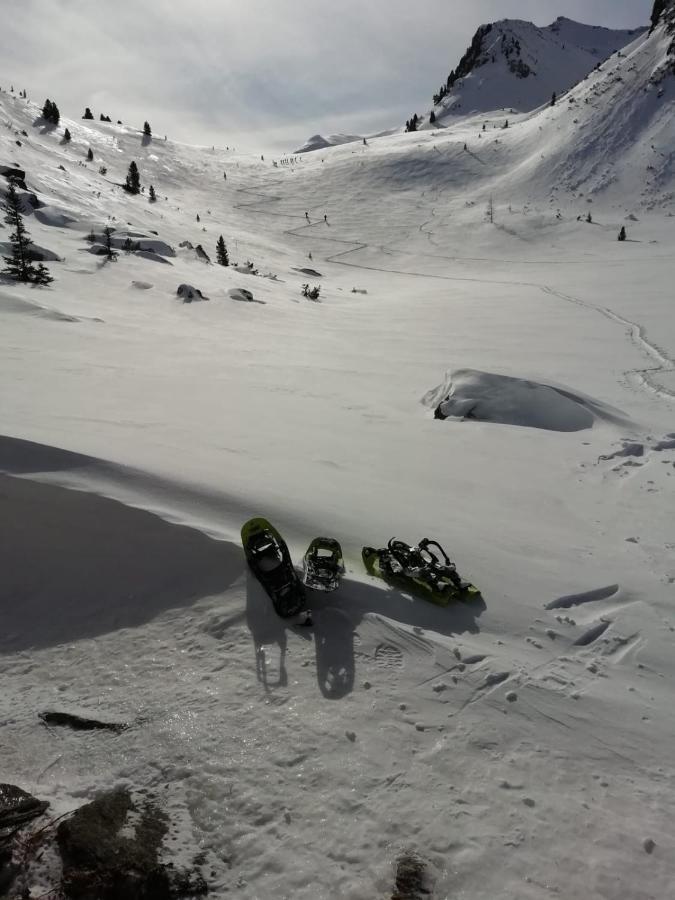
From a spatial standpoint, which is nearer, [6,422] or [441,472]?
[6,422]

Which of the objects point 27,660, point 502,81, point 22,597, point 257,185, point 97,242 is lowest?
point 27,660

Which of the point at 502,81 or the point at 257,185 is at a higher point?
the point at 502,81

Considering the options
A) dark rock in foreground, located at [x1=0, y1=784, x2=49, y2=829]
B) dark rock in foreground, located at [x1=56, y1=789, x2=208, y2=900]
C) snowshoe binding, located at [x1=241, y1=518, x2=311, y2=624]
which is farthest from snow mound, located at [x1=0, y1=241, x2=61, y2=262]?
dark rock in foreground, located at [x1=56, y1=789, x2=208, y2=900]

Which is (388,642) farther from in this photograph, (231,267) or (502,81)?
→ (502,81)

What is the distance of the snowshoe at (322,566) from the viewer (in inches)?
170

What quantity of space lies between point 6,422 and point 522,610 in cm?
616

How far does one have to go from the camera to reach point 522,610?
4496 mm

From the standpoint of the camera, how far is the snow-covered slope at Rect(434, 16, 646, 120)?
284 ft

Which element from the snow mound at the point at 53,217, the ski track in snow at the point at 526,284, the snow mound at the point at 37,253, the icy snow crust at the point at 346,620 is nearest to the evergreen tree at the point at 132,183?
the ski track in snow at the point at 526,284

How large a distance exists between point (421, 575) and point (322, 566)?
0.89 metres

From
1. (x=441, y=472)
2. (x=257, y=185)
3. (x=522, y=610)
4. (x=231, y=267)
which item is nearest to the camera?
(x=522, y=610)

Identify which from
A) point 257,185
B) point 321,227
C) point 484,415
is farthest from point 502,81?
point 484,415

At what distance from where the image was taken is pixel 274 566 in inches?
176

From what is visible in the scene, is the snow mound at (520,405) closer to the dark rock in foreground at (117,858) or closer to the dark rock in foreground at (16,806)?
the dark rock in foreground at (117,858)
